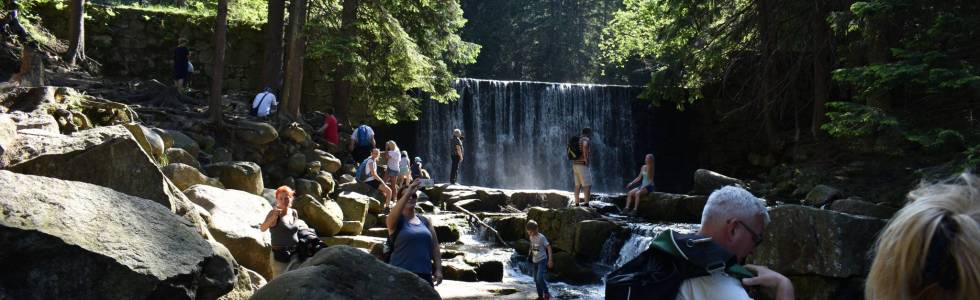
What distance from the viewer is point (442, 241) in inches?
648

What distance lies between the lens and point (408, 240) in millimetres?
6922

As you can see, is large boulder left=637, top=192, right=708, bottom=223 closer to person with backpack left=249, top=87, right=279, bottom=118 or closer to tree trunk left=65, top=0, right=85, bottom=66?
person with backpack left=249, top=87, right=279, bottom=118

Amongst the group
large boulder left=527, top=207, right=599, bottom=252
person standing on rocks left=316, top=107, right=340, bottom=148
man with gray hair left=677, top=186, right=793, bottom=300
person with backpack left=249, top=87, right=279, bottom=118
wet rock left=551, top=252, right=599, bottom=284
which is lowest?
wet rock left=551, top=252, right=599, bottom=284

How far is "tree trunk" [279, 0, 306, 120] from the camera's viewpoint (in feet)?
63.5

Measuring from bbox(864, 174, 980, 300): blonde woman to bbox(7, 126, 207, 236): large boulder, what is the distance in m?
5.93

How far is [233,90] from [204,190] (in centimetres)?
1311

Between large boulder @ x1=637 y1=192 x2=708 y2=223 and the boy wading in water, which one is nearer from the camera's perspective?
the boy wading in water

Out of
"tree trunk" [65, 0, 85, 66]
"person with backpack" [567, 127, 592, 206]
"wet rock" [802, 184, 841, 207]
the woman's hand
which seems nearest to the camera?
the woman's hand

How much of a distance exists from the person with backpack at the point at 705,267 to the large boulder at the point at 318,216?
1209cm

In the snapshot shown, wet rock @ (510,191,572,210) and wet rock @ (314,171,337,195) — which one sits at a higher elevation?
wet rock @ (314,171,337,195)

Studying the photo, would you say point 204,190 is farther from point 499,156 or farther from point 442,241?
point 499,156

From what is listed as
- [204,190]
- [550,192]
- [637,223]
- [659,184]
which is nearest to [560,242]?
[637,223]

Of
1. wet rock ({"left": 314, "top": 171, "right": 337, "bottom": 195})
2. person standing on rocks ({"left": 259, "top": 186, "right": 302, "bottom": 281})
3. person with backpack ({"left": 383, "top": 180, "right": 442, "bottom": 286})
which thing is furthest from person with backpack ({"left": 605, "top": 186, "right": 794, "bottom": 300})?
wet rock ({"left": 314, "top": 171, "right": 337, "bottom": 195})

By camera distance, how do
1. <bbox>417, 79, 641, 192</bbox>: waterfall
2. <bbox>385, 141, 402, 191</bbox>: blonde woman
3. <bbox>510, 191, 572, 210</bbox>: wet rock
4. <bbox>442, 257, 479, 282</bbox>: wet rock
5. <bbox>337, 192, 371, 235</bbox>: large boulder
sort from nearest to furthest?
1. <bbox>442, 257, 479, 282</bbox>: wet rock
2. <bbox>337, 192, 371, 235</bbox>: large boulder
3. <bbox>385, 141, 402, 191</bbox>: blonde woman
4. <bbox>510, 191, 572, 210</bbox>: wet rock
5. <bbox>417, 79, 641, 192</bbox>: waterfall
